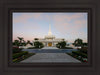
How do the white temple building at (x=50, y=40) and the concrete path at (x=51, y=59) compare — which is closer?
the concrete path at (x=51, y=59)

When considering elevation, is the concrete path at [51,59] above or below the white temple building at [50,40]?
below

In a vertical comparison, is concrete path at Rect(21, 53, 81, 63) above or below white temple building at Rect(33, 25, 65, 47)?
below

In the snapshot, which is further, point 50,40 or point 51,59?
point 50,40

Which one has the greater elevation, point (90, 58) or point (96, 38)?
point (96, 38)

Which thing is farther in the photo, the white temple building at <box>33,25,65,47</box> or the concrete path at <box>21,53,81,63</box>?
the white temple building at <box>33,25,65,47</box>

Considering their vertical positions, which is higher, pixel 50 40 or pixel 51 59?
pixel 50 40

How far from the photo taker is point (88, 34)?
4.63 ft
